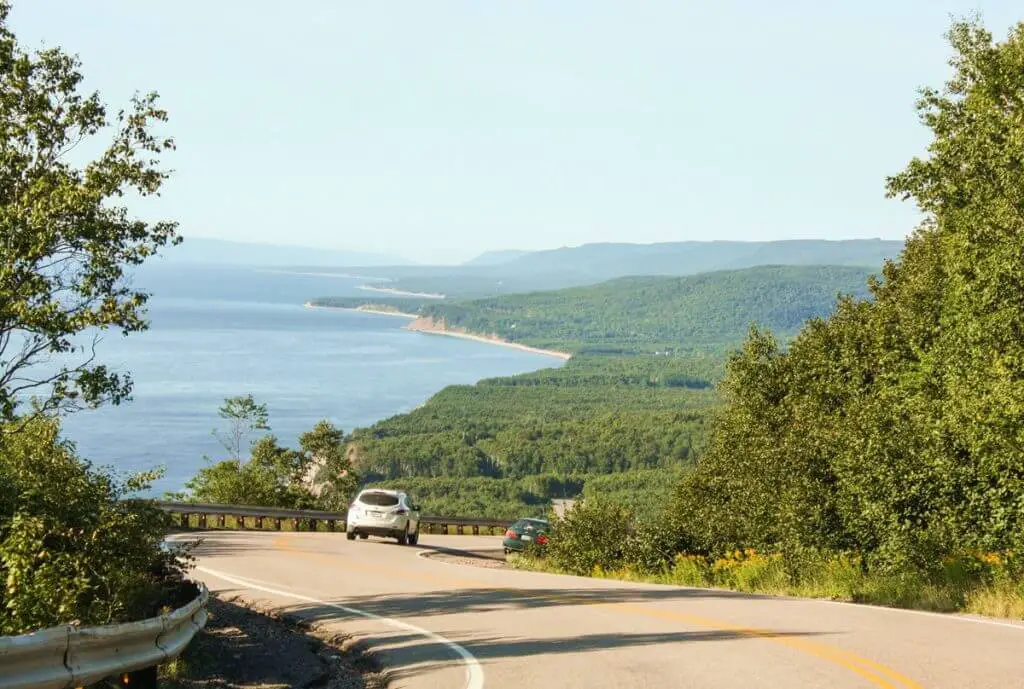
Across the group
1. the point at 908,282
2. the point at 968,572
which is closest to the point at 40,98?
the point at 968,572

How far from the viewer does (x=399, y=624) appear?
43.7ft

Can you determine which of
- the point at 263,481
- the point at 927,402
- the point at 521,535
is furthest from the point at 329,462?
the point at 927,402

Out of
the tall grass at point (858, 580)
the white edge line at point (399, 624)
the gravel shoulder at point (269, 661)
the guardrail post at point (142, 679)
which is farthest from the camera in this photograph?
the tall grass at point (858, 580)

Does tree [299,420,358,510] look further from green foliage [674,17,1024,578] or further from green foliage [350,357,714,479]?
green foliage [350,357,714,479]

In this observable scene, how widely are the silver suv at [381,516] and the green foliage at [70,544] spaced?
16.2 meters

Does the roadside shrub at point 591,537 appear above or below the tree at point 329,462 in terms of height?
above

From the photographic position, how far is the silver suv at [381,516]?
29.5 m

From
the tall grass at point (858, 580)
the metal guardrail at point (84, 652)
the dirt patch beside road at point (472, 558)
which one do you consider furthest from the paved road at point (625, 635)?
the dirt patch beside road at point (472, 558)

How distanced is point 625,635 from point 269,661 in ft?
11.0

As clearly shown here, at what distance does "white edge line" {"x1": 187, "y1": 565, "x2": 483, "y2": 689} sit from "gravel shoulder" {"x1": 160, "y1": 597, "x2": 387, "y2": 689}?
721mm

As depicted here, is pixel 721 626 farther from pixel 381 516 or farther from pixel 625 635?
pixel 381 516

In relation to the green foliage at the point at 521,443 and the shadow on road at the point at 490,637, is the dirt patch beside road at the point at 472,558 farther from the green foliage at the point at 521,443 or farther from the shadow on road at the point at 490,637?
the green foliage at the point at 521,443

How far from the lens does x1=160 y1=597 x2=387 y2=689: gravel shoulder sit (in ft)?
34.2

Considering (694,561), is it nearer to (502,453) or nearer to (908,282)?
(908,282)
